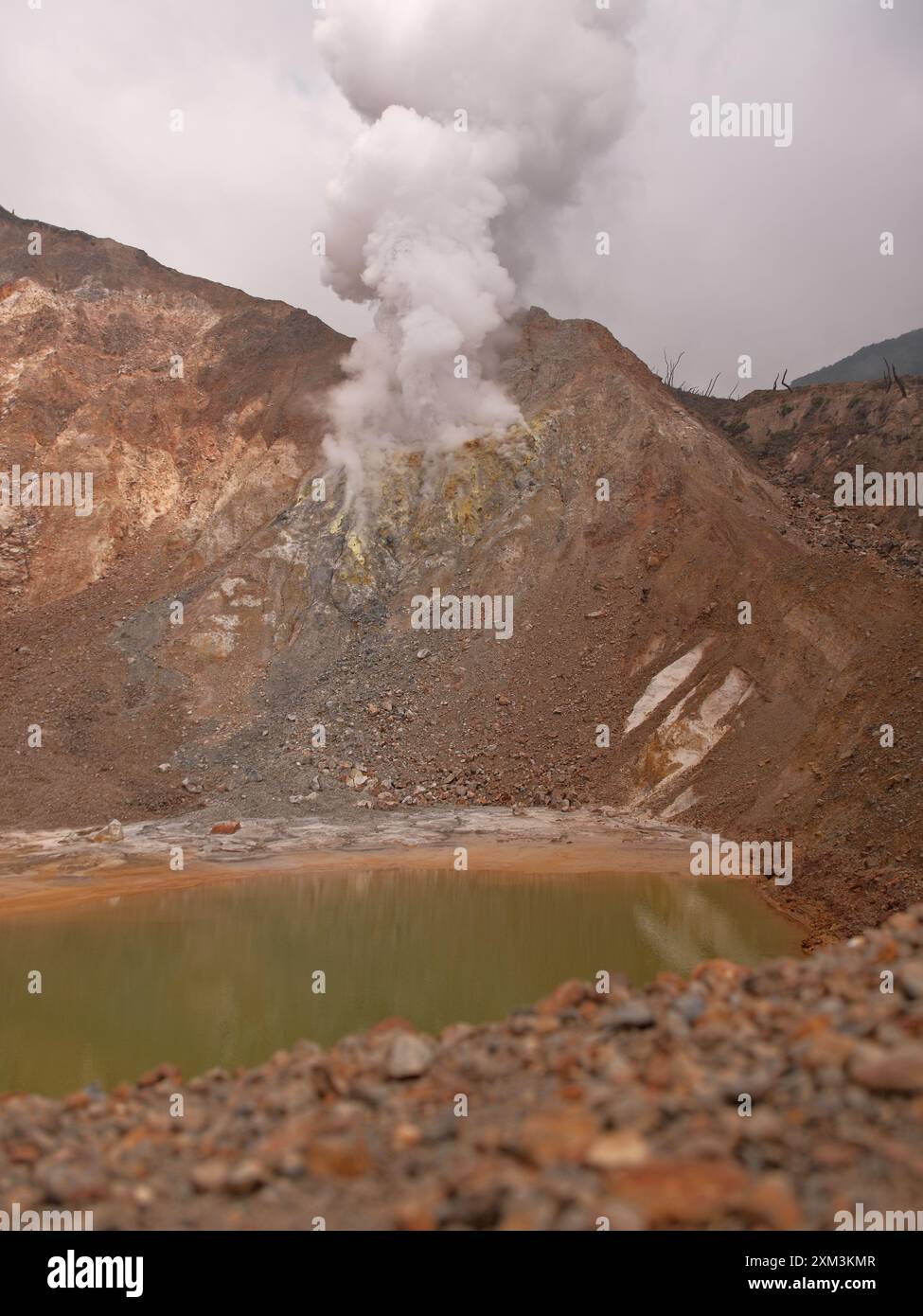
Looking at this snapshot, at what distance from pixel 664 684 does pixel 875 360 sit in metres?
75.1

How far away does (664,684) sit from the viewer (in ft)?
83.2

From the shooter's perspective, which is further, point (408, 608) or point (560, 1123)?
point (408, 608)

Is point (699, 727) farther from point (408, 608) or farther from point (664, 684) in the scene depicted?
point (408, 608)

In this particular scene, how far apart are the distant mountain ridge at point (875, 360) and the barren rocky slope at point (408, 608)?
4738 cm

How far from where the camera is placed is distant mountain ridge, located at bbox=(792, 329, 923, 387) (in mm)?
80188

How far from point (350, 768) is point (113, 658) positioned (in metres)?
11.4

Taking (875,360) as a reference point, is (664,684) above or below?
below

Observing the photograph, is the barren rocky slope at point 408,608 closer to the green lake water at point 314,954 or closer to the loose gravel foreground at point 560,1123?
the green lake water at point 314,954

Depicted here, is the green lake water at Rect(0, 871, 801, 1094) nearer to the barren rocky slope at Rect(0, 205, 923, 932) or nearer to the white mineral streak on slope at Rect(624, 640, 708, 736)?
the barren rocky slope at Rect(0, 205, 923, 932)

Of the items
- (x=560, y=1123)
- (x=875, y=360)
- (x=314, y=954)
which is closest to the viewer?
(x=560, y=1123)

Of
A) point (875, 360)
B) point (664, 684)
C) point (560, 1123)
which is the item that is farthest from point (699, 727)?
point (875, 360)

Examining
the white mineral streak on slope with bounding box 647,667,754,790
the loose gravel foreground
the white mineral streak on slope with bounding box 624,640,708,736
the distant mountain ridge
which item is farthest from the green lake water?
the distant mountain ridge
